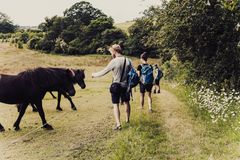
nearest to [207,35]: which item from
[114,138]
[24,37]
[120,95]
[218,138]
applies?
[120,95]

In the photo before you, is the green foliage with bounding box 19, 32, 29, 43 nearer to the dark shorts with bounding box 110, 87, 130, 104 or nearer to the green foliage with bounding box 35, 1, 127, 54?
the green foliage with bounding box 35, 1, 127, 54

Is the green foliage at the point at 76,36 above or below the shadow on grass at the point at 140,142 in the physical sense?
above

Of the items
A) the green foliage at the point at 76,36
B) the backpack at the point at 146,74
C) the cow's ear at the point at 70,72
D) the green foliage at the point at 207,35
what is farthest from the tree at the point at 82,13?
the cow's ear at the point at 70,72

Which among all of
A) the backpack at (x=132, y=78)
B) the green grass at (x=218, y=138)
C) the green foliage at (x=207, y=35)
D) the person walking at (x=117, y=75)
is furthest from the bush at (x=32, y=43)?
the person walking at (x=117, y=75)

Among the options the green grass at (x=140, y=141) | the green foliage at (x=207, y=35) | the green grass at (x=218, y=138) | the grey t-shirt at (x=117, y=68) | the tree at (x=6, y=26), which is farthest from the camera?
the tree at (x=6, y=26)

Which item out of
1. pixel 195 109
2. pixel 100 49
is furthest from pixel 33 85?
pixel 100 49

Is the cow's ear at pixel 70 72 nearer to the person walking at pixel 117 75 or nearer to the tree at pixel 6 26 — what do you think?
the person walking at pixel 117 75

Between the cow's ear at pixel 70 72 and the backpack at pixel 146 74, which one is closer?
the cow's ear at pixel 70 72

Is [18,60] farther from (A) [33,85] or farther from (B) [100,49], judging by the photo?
(A) [33,85]

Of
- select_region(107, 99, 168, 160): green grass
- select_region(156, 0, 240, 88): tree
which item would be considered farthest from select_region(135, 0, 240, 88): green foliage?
select_region(107, 99, 168, 160): green grass

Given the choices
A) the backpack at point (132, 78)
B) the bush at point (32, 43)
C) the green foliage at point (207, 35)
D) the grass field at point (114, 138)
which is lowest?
the grass field at point (114, 138)

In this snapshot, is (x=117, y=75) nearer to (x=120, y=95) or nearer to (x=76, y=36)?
(x=120, y=95)

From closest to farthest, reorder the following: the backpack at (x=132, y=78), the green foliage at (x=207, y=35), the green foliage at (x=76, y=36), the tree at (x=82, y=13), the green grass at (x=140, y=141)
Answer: the green grass at (x=140, y=141)
the backpack at (x=132, y=78)
the green foliage at (x=207, y=35)
the green foliage at (x=76, y=36)
the tree at (x=82, y=13)

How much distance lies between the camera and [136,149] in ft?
Result: 31.8
